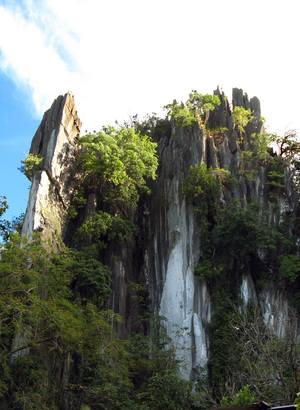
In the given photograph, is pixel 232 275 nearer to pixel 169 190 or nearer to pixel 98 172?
pixel 169 190

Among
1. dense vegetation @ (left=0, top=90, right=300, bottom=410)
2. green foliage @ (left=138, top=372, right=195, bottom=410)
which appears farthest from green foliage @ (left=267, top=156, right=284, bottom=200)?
green foliage @ (left=138, top=372, right=195, bottom=410)

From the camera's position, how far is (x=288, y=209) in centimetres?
2089

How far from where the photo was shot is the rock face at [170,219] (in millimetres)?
17844

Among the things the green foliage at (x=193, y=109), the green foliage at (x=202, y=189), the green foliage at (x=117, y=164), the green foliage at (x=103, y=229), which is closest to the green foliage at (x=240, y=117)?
the green foliage at (x=193, y=109)

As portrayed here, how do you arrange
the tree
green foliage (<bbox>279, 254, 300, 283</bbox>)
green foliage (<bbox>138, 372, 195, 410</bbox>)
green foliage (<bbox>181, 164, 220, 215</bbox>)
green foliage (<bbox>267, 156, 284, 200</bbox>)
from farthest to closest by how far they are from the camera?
green foliage (<bbox>267, 156, 284, 200</bbox>) < green foliage (<bbox>181, 164, 220, 215</bbox>) < green foliage (<bbox>279, 254, 300, 283</bbox>) < green foliage (<bbox>138, 372, 195, 410</bbox>) < the tree

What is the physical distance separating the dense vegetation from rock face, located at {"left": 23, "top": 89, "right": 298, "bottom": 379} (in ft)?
1.22

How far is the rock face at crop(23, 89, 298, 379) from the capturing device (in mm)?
17844

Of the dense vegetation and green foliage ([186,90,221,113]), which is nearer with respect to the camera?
the dense vegetation

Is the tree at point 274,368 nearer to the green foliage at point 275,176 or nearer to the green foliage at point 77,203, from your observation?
the green foliage at point 275,176

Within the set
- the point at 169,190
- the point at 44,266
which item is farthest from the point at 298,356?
the point at 169,190

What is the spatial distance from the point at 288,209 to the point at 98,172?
8.25 m

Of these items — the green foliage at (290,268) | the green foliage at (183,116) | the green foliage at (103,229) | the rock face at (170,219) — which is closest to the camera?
the green foliage at (290,268)

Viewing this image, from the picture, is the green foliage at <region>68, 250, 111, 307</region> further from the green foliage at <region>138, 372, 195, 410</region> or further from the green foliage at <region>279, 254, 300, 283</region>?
the green foliage at <region>279, 254, 300, 283</region>

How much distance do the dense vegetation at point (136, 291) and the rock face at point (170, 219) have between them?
370 millimetres
